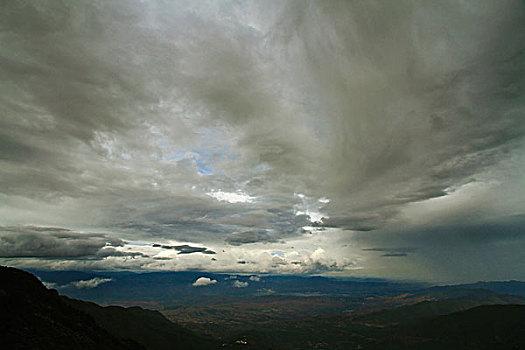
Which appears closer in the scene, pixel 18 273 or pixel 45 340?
pixel 45 340

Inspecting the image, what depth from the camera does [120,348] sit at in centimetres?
11162

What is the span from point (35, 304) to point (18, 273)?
3596 centimetres

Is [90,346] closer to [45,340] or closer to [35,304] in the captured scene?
[45,340]

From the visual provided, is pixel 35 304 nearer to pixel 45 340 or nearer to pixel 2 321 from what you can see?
pixel 2 321

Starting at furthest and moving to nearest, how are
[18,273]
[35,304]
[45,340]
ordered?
[18,273]
[35,304]
[45,340]

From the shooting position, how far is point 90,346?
293 ft

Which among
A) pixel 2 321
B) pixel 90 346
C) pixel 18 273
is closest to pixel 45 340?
pixel 2 321

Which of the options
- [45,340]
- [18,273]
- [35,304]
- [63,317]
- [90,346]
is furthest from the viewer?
[18,273]

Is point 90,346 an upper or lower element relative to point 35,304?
lower

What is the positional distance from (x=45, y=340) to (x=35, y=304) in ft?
117

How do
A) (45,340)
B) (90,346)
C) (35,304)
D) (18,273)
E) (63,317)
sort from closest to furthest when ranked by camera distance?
(45,340) < (90,346) < (35,304) < (63,317) < (18,273)

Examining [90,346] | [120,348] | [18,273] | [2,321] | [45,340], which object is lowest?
[120,348]

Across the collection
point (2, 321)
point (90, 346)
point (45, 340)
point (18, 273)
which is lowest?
point (90, 346)

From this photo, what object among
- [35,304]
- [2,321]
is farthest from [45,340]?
[35,304]
